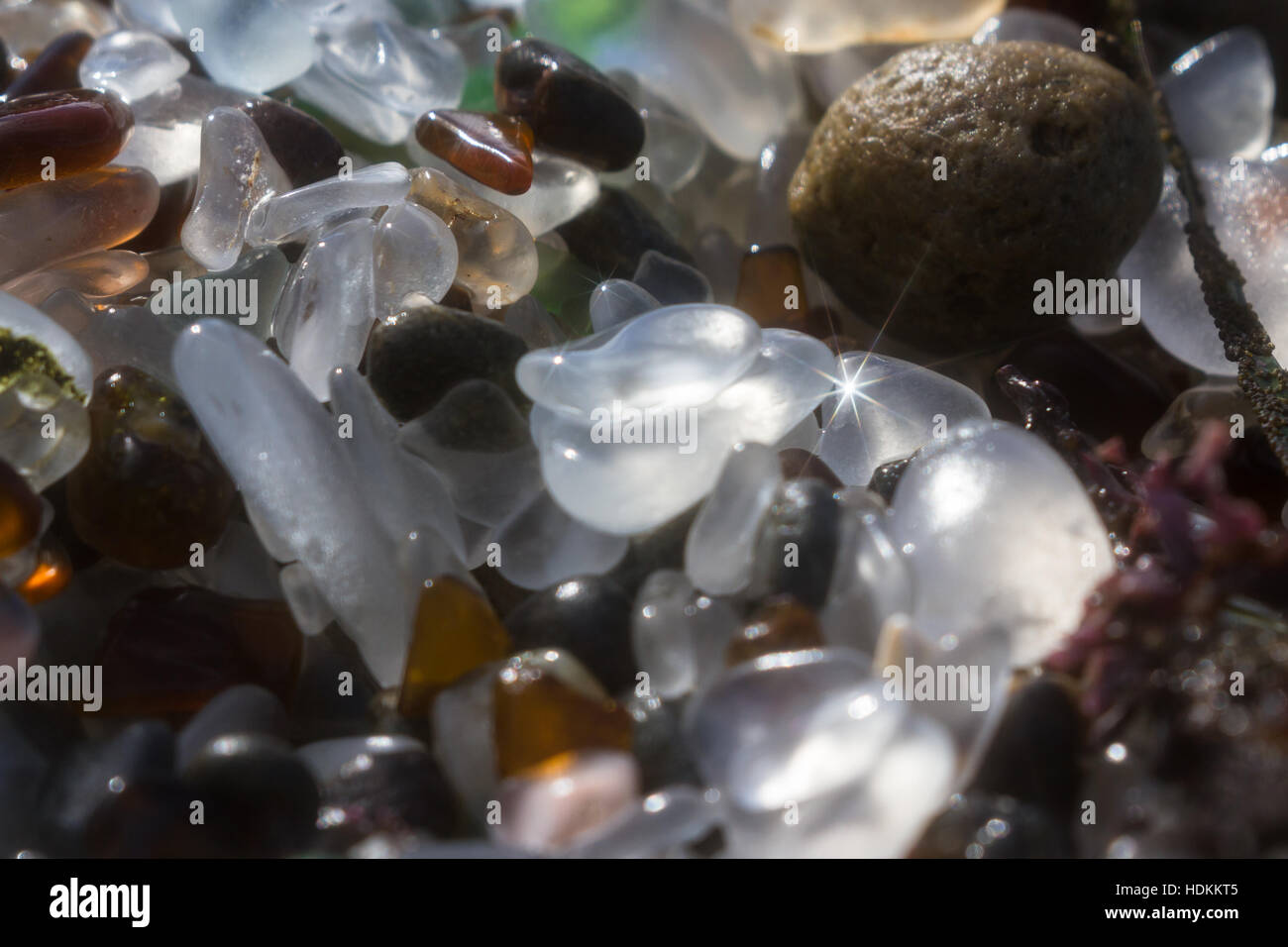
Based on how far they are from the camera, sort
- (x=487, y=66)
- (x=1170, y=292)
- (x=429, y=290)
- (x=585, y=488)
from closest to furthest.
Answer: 1. (x=585, y=488)
2. (x=429, y=290)
3. (x=1170, y=292)
4. (x=487, y=66)

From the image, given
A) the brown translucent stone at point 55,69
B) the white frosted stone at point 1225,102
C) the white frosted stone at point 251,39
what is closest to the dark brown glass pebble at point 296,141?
the white frosted stone at point 251,39

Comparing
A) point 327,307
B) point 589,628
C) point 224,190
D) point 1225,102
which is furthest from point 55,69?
point 1225,102

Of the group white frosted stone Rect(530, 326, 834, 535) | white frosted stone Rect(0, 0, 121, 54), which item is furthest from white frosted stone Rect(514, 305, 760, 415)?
white frosted stone Rect(0, 0, 121, 54)

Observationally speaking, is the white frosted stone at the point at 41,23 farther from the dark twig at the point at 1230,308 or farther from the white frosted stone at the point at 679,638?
the dark twig at the point at 1230,308

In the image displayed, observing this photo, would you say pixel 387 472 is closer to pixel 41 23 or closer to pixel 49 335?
pixel 49 335

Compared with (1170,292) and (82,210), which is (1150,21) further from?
(82,210)
